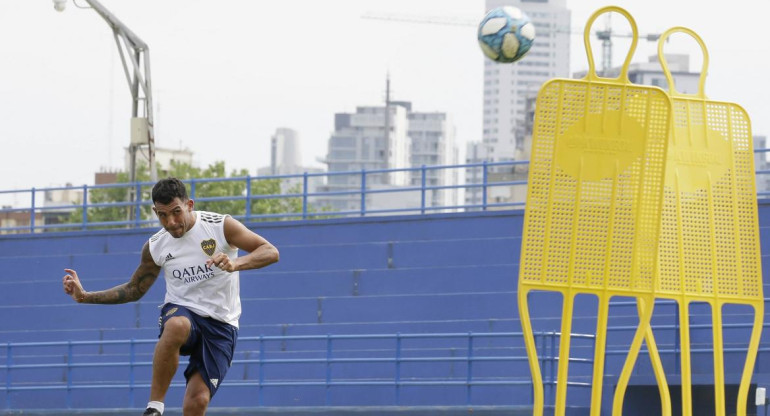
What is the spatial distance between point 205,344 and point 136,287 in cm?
69

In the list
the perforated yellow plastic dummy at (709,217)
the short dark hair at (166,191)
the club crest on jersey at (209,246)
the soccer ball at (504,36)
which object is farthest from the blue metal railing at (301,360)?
the short dark hair at (166,191)

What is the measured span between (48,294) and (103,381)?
1.83m

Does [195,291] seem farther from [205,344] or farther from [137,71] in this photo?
[137,71]

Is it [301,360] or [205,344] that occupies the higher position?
[205,344]

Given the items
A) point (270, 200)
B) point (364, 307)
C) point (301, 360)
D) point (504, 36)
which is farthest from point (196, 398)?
point (270, 200)

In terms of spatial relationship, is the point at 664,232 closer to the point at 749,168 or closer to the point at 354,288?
the point at 749,168

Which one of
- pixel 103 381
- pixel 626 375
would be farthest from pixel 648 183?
pixel 103 381

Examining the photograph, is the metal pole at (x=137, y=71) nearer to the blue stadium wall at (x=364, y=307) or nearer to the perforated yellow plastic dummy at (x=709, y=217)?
the blue stadium wall at (x=364, y=307)

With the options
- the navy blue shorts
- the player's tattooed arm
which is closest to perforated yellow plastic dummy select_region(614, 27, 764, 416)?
the navy blue shorts

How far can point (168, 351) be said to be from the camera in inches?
289

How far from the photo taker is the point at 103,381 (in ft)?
58.5

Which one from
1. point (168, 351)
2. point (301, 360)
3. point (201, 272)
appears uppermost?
→ point (201, 272)

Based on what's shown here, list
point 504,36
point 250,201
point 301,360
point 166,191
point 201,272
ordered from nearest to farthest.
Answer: point 166,191 → point 201,272 → point 504,36 → point 301,360 → point 250,201

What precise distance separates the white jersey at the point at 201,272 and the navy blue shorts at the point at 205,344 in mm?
45
